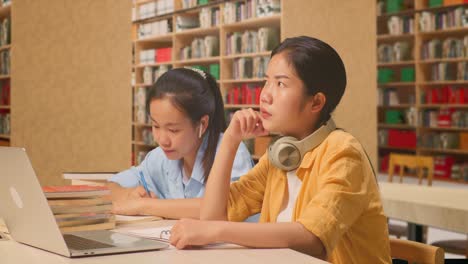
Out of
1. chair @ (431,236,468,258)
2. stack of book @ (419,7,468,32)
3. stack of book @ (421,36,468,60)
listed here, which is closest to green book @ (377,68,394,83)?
stack of book @ (421,36,468,60)

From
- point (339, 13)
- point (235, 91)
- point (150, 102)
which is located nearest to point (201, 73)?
point (150, 102)

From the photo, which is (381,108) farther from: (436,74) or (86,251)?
(86,251)

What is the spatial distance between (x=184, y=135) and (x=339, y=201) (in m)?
0.82

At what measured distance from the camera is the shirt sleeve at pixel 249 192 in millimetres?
1879

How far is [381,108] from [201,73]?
907 centimetres

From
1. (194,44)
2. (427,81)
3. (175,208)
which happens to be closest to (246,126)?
(175,208)

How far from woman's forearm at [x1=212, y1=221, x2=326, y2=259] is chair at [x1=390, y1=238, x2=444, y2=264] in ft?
1.07

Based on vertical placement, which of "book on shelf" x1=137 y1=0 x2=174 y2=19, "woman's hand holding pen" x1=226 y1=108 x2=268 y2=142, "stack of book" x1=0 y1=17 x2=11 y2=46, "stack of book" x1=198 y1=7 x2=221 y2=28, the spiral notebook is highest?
"book on shelf" x1=137 y1=0 x2=174 y2=19

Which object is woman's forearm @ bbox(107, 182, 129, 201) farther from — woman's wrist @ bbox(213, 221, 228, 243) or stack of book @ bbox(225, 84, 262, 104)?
stack of book @ bbox(225, 84, 262, 104)

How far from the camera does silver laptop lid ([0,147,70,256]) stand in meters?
1.38

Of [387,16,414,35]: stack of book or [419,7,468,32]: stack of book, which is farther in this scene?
[387,16,414,35]: stack of book

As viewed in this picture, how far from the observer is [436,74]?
32.8 ft

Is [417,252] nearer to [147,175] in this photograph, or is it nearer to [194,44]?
[147,175]

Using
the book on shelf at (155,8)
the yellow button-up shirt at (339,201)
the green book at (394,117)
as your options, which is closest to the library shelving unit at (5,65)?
the book on shelf at (155,8)
